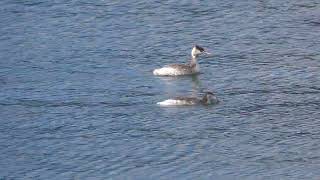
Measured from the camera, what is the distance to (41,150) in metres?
26.5

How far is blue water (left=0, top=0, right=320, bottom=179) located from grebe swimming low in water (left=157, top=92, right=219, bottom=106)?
0.56 ft

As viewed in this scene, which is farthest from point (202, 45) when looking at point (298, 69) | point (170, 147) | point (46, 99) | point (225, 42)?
point (170, 147)

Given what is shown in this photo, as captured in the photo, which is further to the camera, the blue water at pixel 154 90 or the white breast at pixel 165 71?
the white breast at pixel 165 71

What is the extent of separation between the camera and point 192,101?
29.5 meters

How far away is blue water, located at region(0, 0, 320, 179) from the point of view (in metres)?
25.8

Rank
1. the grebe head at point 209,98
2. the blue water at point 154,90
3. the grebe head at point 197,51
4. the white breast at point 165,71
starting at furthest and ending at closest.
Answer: the grebe head at point 197,51 < the white breast at point 165,71 < the grebe head at point 209,98 < the blue water at point 154,90

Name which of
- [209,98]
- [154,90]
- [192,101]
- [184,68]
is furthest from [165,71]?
[209,98]

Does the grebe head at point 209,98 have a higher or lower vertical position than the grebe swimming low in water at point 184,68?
higher

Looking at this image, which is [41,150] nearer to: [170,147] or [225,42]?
[170,147]

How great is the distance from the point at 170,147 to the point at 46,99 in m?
4.27

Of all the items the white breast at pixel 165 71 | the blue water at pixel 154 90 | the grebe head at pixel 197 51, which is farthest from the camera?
the grebe head at pixel 197 51

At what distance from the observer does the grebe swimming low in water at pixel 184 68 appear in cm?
3153

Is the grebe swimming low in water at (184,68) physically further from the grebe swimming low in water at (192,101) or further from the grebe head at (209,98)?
the grebe head at (209,98)

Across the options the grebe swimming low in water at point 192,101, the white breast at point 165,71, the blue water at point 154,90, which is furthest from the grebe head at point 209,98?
the white breast at point 165,71
